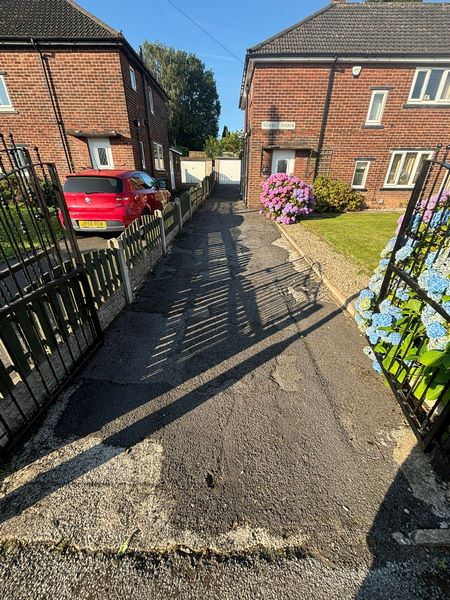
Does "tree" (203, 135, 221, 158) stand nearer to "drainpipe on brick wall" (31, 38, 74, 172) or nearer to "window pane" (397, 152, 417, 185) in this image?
"drainpipe on brick wall" (31, 38, 74, 172)

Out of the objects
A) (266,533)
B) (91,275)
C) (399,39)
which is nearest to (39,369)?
(91,275)

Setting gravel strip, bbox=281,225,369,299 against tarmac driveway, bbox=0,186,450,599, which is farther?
gravel strip, bbox=281,225,369,299

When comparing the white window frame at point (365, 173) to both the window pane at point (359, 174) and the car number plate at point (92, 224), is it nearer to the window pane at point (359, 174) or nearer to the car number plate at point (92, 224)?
the window pane at point (359, 174)

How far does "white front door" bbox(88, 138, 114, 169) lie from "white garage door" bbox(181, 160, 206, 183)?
64.4 ft

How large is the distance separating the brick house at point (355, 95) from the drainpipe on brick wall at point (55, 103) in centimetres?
829

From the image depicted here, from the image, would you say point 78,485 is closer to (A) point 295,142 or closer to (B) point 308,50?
(A) point 295,142

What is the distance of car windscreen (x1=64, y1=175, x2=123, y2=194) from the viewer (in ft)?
22.5

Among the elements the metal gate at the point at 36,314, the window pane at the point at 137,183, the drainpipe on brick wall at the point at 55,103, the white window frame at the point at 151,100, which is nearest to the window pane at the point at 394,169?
the window pane at the point at 137,183

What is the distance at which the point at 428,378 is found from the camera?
2381 mm

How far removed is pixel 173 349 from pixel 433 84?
1583cm

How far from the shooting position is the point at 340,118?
471 inches

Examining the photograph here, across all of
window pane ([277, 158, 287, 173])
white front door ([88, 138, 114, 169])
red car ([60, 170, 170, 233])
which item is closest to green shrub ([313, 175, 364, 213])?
window pane ([277, 158, 287, 173])

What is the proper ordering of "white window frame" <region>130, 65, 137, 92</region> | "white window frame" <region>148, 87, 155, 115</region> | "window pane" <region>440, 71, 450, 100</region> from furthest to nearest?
1. "white window frame" <region>148, 87, 155, 115</region>
2. "white window frame" <region>130, 65, 137, 92</region>
3. "window pane" <region>440, 71, 450, 100</region>

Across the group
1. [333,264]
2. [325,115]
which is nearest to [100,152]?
[325,115]
